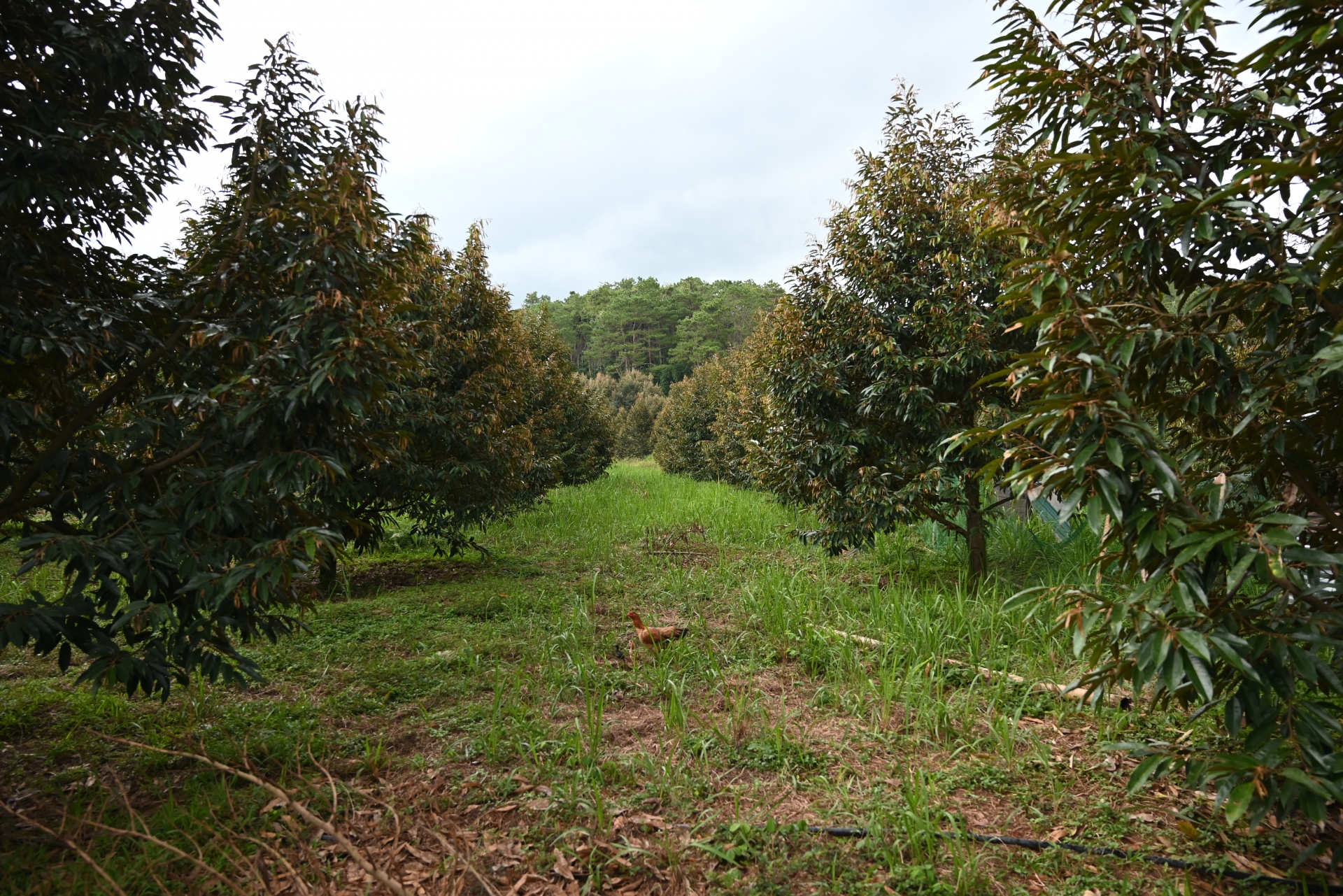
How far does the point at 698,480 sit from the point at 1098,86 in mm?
16550

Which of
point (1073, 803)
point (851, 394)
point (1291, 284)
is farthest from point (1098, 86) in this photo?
point (851, 394)

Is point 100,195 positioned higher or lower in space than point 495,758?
higher

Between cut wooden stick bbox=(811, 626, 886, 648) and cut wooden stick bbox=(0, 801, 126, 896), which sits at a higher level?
cut wooden stick bbox=(0, 801, 126, 896)

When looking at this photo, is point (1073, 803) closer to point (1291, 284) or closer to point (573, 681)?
point (1291, 284)

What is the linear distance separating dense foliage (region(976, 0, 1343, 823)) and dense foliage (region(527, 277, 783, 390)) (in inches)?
1744

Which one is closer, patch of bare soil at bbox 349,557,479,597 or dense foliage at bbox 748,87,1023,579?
dense foliage at bbox 748,87,1023,579

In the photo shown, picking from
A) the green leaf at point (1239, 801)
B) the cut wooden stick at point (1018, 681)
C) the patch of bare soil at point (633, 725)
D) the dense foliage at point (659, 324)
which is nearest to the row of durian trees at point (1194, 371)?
the green leaf at point (1239, 801)

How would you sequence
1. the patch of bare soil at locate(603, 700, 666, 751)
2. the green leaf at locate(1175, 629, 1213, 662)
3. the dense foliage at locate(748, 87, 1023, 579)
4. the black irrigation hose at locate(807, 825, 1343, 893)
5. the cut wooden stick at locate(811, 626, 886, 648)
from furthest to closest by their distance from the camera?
the dense foliage at locate(748, 87, 1023, 579) < the cut wooden stick at locate(811, 626, 886, 648) < the patch of bare soil at locate(603, 700, 666, 751) < the black irrigation hose at locate(807, 825, 1343, 893) < the green leaf at locate(1175, 629, 1213, 662)

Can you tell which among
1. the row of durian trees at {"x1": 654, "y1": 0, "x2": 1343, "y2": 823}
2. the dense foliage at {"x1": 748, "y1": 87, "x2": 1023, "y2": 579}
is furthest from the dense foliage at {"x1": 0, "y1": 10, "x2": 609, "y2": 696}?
the dense foliage at {"x1": 748, "y1": 87, "x2": 1023, "y2": 579}

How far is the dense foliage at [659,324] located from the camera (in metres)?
50.5

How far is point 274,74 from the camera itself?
3225 millimetres

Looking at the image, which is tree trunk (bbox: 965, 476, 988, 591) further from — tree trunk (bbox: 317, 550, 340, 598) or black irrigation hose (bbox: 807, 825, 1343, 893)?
tree trunk (bbox: 317, 550, 340, 598)

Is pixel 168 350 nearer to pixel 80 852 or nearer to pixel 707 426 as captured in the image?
pixel 80 852

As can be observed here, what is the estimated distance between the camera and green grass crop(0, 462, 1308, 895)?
2434 mm
